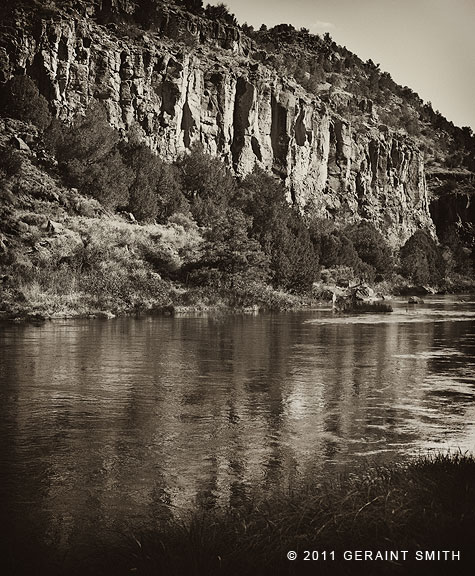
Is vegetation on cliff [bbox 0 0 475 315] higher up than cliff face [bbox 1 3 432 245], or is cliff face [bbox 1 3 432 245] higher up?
cliff face [bbox 1 3 432 245]

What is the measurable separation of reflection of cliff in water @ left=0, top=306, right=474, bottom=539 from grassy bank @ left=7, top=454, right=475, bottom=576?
2.34 feet

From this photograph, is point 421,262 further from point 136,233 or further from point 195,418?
point 195,418

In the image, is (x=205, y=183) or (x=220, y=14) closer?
(x=205, y=183)

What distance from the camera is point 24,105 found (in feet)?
210

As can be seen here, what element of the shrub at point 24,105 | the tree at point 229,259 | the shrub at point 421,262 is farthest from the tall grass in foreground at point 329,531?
the shrub at point 421,262

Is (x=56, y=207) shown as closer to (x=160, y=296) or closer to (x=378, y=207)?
(x=160, y=296)

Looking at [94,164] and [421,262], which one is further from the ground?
[94,164]

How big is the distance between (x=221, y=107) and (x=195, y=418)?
296 feet

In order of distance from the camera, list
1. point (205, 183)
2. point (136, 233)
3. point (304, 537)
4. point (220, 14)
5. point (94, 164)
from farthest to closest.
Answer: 1. point (220, 14)
2. point (205, 183)
3. point (94, 164)
4. point (136, 233)
5. point (304, 537)

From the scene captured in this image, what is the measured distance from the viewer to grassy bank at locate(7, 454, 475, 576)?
5465 millimetres

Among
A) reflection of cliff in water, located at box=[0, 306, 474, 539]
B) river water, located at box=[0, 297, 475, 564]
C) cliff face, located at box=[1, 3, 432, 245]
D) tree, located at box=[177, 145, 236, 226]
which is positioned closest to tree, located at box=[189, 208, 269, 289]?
tree, located at box=[177, 145, 236, 226]

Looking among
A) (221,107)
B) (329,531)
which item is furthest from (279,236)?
(329,531)

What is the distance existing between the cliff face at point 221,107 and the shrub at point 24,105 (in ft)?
24.3

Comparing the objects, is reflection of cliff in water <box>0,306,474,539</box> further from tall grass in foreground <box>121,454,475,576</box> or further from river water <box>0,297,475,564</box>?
tall grass in foreground <box>121,454,475,576</box>
